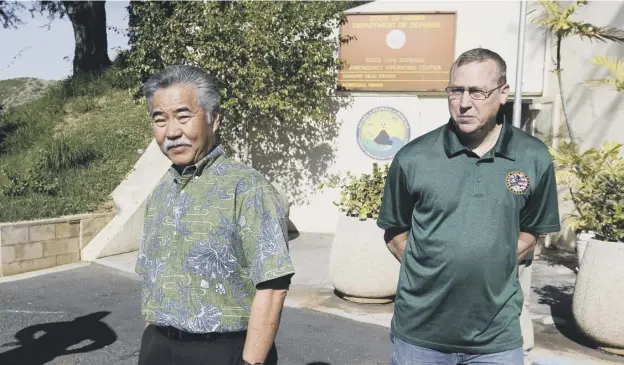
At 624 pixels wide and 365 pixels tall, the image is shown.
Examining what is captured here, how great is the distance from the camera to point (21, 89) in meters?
21.3

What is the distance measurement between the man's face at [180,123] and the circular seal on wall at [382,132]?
8.18 metres

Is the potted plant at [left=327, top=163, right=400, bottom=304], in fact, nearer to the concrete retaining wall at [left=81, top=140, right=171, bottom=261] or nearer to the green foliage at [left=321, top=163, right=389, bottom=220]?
the green foliage at [left=321, top=163, right=389, bottom=220]

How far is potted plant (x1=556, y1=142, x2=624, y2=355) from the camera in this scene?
4.39 m

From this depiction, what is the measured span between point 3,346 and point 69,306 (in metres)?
1.15

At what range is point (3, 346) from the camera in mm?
4617

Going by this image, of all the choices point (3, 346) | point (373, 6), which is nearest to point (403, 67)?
point (373, 6)

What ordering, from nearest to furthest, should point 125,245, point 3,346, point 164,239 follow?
1. point 164,239
2. point 3,346
3. point 125,245

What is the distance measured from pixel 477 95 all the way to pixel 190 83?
3.73 ft

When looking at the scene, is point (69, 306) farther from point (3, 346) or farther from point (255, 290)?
point (255, 290)

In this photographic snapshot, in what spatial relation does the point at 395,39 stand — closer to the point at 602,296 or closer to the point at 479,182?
the point at 602,296

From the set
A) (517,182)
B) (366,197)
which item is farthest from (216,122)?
(366,197)

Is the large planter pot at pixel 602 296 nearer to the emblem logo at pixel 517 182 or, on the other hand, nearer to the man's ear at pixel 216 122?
the emblem logo at pixel 517 182

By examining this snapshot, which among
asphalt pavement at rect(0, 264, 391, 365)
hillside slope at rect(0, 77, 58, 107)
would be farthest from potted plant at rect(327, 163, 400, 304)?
hillside slope at rect(0, 77, 58, 107)

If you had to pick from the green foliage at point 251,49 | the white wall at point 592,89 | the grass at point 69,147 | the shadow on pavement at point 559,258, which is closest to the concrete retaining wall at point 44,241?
the grass at point 69,147
